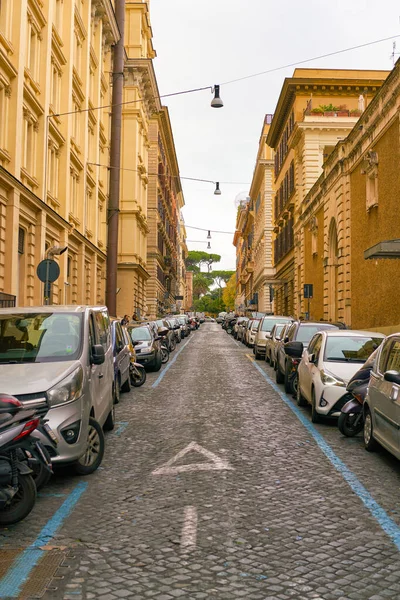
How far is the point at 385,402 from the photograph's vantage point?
7.41m

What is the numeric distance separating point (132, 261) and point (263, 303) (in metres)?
21.7

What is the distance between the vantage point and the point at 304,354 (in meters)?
12.3

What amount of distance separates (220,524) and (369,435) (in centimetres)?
356

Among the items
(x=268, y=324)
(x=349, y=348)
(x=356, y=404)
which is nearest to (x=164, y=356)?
(x=268, y=324)

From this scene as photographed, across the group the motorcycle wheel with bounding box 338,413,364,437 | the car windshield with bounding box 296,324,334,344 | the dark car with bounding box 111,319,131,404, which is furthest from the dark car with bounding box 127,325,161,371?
the motorcycle wheel with bounding box 338,413,364,437

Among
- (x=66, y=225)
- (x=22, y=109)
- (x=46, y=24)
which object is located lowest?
(x=66, y=225)

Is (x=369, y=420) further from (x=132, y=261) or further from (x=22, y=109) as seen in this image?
(x=132, y=261)

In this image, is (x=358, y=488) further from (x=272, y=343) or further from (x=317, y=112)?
(x=317, y=112)

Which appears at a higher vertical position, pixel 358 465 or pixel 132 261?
pixel 132 261

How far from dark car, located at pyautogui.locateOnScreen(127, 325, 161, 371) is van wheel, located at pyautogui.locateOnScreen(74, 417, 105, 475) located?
11351 millimetres

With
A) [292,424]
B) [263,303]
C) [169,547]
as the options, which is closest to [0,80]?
[292,424]

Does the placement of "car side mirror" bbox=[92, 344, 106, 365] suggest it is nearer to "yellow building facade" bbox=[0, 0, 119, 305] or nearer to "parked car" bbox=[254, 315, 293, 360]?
"yellow building facade" bbox=[0, 0, 119, 305]

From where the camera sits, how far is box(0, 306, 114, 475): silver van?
Answer: 6434 mm

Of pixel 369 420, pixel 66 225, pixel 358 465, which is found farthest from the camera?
pixel 66 225
